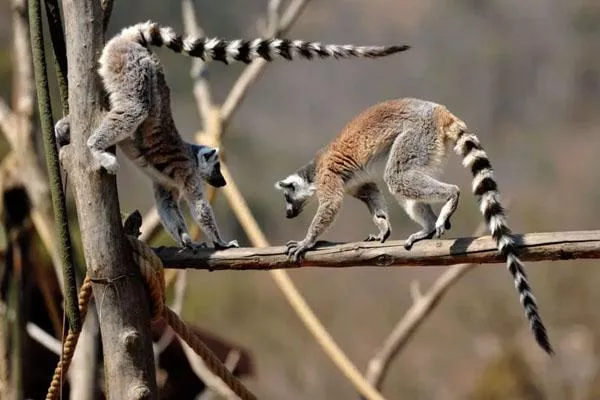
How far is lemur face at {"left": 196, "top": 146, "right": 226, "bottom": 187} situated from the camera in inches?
135

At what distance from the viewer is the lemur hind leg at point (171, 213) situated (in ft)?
10.3

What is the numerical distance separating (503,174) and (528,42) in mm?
3413

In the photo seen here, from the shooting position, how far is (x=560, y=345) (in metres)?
8.72

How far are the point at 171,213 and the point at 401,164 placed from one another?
786 mm

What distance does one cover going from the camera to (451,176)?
7312mm

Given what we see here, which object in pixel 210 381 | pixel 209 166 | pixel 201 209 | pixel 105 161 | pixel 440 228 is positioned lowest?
pixel 210 381

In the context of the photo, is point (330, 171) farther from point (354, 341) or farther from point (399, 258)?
point (354, 341)

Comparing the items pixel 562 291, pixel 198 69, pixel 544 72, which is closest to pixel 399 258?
pixel 198 69

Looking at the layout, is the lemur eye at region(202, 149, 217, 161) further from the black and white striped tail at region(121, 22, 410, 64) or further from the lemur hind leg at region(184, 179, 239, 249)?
the black and white striped tail at region(121, 22, 410, 64)

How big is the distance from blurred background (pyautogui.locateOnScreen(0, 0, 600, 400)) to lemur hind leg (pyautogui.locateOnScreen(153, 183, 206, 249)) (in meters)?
4.50

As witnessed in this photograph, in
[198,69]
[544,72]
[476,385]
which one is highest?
[198,69]

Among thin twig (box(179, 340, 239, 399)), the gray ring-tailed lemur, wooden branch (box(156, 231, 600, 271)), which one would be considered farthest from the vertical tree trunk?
thin twig (box(179, 340, 239, 399))

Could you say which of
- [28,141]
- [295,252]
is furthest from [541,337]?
[28,141]

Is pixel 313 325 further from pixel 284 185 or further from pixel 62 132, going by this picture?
pixel 62 132
